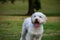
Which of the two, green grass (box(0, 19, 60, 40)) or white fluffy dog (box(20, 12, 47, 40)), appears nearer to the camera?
white fluffy dog (box(20, 12, 47, 40))

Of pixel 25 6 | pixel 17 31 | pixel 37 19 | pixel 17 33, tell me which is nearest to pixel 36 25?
pixel 37 19

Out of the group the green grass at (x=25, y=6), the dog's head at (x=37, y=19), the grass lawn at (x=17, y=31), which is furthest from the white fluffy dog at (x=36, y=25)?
the green grass at (x=25, y=6)

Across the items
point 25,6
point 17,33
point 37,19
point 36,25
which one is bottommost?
point 25,6

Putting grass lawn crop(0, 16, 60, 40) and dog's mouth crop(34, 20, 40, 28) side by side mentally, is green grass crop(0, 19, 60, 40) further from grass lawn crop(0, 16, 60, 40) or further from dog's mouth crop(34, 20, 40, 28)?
dog's mouth crop(34, 20, 40, 28)

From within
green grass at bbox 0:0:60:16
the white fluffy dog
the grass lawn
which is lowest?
green grass at bbox 0:0:60:16

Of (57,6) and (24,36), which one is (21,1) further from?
(24,36)

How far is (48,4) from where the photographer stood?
3928 cm

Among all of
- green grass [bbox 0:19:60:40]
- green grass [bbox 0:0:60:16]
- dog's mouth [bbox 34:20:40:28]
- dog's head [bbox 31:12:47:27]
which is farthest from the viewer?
green grass [bbox 0:0:60:16]

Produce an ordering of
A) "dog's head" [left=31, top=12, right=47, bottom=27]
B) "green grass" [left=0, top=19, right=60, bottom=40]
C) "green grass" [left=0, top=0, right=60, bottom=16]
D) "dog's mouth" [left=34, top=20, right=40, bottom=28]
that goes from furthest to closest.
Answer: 1. "green grass" [left=0, top=0, right=60, bottom=16]
2. "green grass" [left=0, top=19, right=60, bottom=40]
3. "dog's mouth" [left=34, top=20, right=40, bottom=28]
4. "dog's head" [left=31, top=12, right=47, bottom=27]

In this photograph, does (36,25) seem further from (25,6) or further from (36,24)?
(25,6)

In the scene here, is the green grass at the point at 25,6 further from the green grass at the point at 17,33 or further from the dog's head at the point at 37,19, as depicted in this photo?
the dog's head at the point at 37,19

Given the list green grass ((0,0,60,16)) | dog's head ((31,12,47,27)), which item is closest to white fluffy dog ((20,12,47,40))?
dog's head ((31,12,47,27))

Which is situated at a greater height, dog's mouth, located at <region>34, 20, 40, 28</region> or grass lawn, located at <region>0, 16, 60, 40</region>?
dog's mouth, located at <region>34, 20, 40, 28</region>

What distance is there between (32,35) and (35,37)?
114 millimetres
